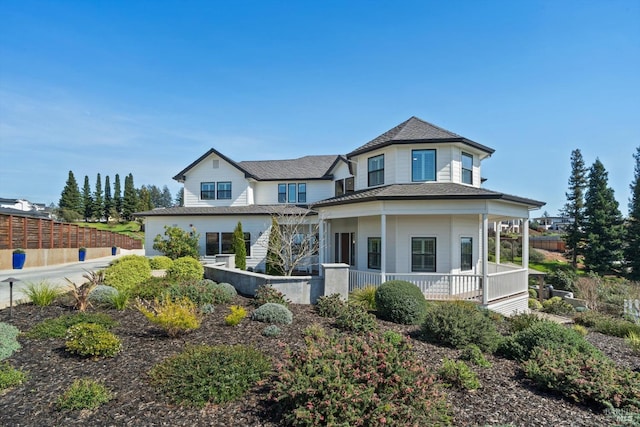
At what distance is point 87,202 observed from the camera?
6981cm

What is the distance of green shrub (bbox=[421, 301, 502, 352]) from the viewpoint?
6.95 m

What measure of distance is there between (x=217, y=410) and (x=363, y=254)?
11.7m

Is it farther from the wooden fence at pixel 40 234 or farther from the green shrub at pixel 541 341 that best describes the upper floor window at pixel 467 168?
the wooden fence at pixel 40 234

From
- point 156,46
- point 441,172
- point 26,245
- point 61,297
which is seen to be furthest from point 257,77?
point 26,245

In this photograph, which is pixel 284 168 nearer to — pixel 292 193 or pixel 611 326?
pixel 292 193

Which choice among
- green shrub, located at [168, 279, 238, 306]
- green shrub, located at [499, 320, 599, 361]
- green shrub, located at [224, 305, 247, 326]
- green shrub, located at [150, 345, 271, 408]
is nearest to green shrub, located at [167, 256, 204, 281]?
green shrub, located at [168, 279, 238, 306]

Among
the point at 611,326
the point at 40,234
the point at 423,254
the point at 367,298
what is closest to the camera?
the point at 611,326

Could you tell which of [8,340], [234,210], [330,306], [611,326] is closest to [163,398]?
[8,340]

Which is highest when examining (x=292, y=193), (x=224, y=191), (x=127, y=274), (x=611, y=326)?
(x=224, y=191)

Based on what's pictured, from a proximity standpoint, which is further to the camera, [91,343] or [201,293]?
[201,293]

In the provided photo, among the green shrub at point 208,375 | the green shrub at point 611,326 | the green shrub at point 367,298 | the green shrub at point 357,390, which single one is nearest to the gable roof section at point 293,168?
the green shrub at point 367,298

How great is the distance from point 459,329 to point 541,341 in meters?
1.46

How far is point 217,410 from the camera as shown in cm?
434

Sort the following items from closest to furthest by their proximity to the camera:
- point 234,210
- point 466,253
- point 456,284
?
point 456,284
point 466,253
point 234,210
